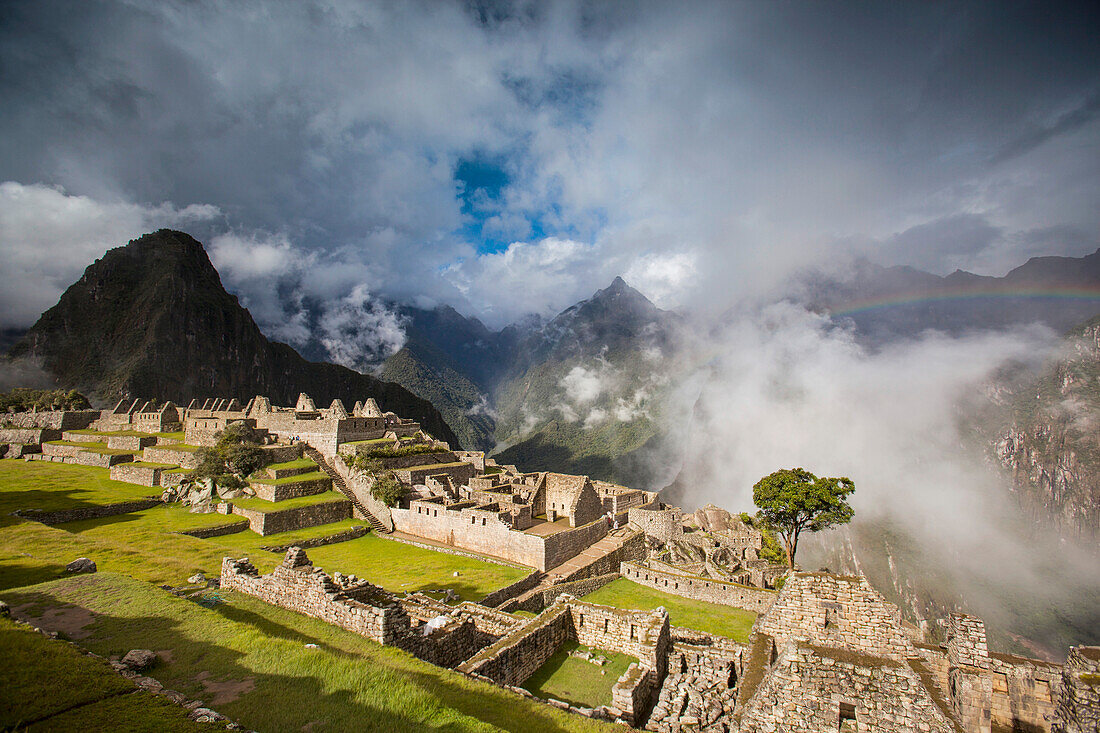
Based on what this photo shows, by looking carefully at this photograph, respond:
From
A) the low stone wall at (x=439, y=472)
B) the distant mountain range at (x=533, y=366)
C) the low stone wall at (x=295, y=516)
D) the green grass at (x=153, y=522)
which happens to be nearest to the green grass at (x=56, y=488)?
the green grass at (x=153, y=522)

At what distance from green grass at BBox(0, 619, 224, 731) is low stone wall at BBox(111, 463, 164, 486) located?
29434 mm

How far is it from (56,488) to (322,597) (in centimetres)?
2841

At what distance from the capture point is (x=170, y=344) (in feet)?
462

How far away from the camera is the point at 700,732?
7.54m

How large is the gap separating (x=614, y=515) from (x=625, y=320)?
154m

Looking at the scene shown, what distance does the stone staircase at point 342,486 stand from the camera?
25.8m

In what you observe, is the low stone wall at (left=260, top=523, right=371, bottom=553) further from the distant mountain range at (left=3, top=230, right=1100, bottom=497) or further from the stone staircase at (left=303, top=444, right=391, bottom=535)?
the distant mountain range at (left=3, top=230, right=1100, bottom=497)

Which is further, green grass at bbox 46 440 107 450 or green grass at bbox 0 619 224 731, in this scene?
green grass at bbox 46 440 107 450

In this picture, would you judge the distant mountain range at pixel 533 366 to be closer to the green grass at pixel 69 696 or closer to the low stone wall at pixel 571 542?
the low stone wall at pixel 571 542

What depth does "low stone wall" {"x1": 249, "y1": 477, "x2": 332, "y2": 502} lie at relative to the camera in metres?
25.7

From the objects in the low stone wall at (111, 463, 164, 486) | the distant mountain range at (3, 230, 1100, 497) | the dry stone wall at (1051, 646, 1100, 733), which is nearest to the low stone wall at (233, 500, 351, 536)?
the low stone wall at (111, 463, 164, 486)

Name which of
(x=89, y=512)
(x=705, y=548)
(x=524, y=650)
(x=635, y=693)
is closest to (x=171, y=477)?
(x=89, y=512)

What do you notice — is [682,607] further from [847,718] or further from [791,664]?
[847,718]

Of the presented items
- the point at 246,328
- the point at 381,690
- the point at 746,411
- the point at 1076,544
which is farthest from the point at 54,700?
the point at 246,328
